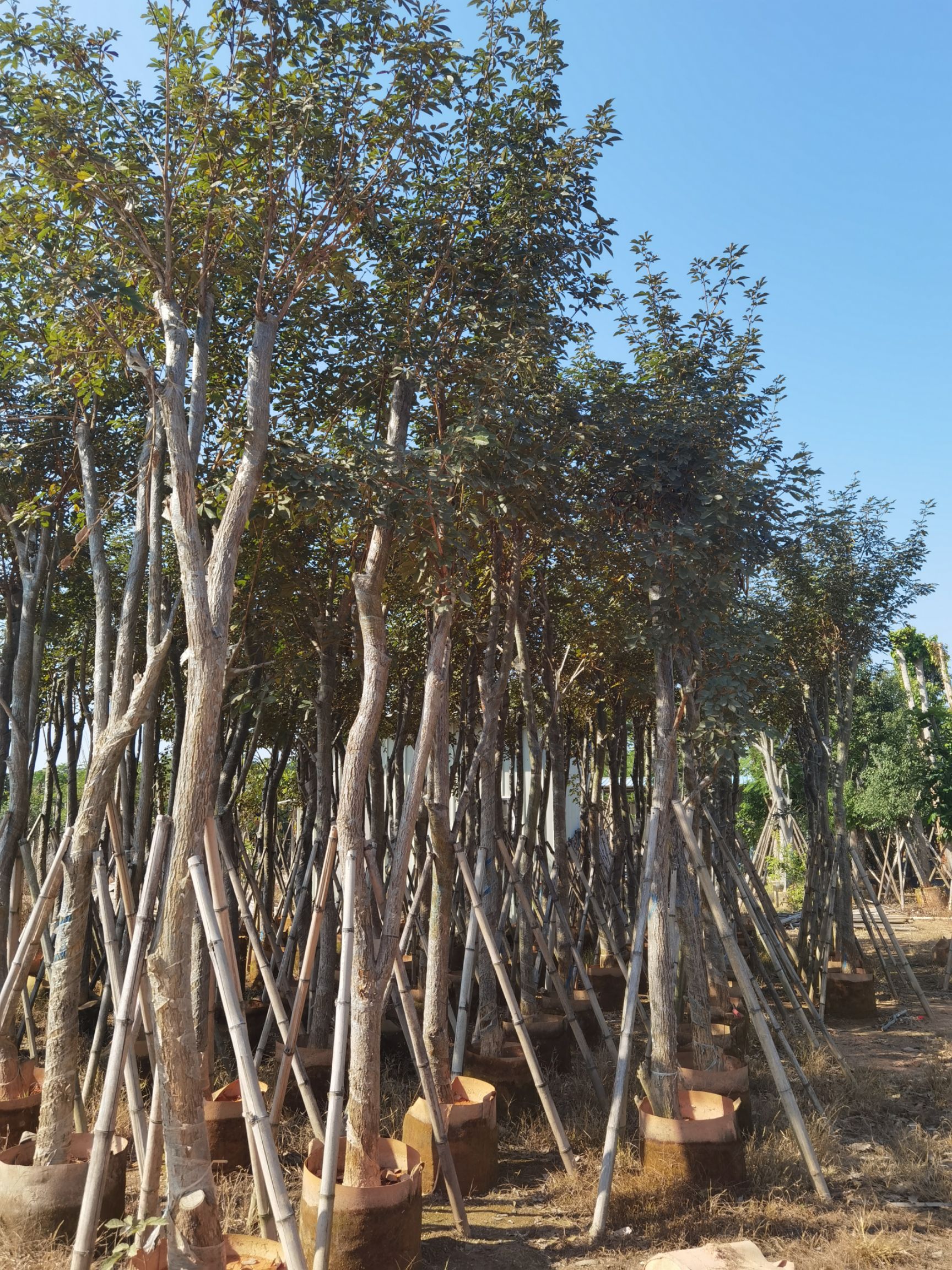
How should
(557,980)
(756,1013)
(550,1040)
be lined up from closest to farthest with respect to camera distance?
(756,1013) < (557,980) < (550,1040)

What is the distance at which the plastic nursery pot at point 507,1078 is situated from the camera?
6262 mm

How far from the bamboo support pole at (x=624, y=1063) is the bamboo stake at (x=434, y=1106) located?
2.18ft

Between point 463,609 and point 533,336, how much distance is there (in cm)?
274

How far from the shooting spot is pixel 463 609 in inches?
300

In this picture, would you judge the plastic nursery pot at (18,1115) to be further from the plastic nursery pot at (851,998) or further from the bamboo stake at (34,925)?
the plastic nursery pot at (851,998)

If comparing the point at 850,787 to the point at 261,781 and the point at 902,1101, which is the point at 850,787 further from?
the point at 902,1101

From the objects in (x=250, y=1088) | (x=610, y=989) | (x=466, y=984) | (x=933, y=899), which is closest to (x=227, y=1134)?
(x=466, y=984)

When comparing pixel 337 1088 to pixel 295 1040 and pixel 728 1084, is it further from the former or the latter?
pixel 728 1084

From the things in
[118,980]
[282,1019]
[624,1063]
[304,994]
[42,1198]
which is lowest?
[42,1198]

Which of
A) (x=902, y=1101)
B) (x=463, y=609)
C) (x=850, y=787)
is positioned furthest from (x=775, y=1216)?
(x=850, y=787)

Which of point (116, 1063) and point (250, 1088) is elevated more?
point (116, 1063)

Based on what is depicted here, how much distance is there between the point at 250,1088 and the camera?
11.8 feet

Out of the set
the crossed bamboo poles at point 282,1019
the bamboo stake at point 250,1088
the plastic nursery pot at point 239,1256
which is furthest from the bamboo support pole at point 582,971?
the bamboo stake at point 250,1088

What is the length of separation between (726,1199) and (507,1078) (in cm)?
176
